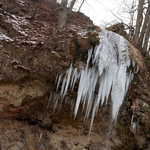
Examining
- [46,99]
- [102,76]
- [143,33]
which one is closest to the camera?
[102,76]

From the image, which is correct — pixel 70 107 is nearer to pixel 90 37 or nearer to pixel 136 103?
pixel 136 103

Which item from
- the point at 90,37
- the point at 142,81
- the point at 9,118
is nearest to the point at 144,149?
the point at 142,81

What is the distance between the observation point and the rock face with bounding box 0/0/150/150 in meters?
4.71

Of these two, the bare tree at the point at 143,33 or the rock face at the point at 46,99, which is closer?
the rock face at the point at 46,99

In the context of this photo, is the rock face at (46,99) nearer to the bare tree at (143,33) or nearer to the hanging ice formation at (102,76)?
the hanging ice formation at (102,76)

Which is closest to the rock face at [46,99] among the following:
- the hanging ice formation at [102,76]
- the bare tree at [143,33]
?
the hanging ice formation at [102,76]

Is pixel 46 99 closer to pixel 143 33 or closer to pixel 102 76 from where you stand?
pixel 102 76

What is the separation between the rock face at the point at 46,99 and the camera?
4.71 metres

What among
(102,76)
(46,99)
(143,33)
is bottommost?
(46,99)

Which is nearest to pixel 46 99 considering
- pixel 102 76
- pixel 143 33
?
pixel 102 76

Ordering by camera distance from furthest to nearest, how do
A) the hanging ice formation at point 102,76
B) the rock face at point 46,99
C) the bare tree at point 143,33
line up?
the bare tree at point 143,33, the hanging ice formation at point 102,76, the rock face at point 46,99

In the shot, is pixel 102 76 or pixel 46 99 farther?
pixel 46 99

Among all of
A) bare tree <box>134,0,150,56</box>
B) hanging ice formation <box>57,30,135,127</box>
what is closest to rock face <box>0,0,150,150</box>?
hanging ice formation <box>57,30,135,127</box>

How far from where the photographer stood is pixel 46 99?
5.66 m
